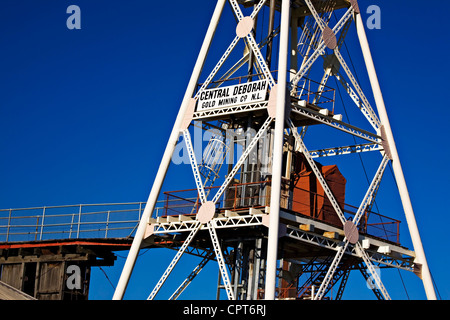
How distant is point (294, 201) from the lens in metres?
44.0

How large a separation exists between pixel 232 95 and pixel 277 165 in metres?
5.05

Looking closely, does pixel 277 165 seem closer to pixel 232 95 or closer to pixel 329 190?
pixel 329 190

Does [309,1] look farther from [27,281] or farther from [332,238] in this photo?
[27,281]

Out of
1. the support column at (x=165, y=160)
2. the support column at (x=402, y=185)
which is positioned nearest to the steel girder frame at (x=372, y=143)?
the support column at (x=402, y=185)

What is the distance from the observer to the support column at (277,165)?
37219 millimetres

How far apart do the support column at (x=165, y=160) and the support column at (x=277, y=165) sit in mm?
4543

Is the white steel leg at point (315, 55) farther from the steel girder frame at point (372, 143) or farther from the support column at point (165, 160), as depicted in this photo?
the support column at point (165, 160)

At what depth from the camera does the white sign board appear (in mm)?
41531

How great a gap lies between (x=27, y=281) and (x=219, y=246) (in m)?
17.9

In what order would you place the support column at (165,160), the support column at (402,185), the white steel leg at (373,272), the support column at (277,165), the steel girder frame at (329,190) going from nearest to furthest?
1. the support column at (277,165)
2. the steel girder frame at (329,190)
3. the support column at (165,160)
4. the white steel leg at (373,272)
5. the support column at (402,185)

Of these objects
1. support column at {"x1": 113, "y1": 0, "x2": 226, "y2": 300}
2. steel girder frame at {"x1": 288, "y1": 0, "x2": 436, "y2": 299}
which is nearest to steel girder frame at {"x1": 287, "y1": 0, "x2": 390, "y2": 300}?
steel girder frame at {"x1": 288, "y1": 0, "x2": 436, "y2": 299}

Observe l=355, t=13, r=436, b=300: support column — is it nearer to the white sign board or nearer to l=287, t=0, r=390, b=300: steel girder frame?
l=287, t=0, r=390, b=300: steel girder frame

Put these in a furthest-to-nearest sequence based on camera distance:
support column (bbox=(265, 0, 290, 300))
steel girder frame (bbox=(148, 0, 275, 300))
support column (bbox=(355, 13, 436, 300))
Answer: support column (bbox=(355, 13, 436, 300))
steel girder frame (bbox=(148, 0, 275, 300))
support column (bbox=(265, 0, 290, 300))

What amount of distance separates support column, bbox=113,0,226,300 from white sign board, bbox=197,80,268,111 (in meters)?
1.01
